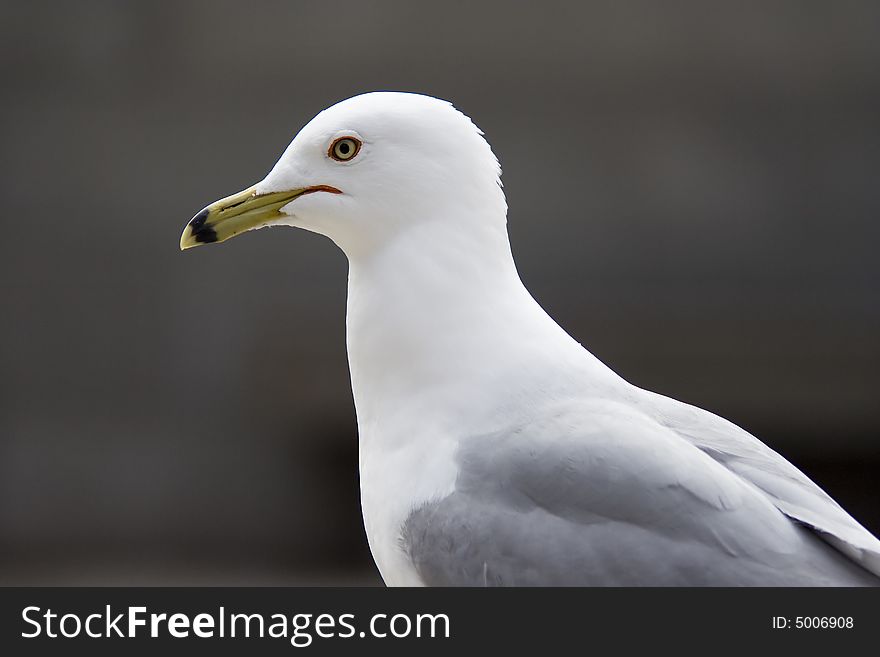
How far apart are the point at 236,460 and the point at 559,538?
9.08 feet

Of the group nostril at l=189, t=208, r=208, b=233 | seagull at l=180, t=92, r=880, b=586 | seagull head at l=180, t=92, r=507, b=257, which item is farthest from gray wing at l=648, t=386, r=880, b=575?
nostril at l=189, t=208, r=208, b=233

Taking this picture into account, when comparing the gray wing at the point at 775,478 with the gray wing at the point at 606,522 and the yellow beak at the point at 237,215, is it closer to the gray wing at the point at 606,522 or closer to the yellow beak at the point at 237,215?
the gray wing at the point at 606,522

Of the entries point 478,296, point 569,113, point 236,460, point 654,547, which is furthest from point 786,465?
point 236,460

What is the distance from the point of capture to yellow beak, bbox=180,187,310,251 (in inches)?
44.2

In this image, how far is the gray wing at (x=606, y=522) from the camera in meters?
0.92

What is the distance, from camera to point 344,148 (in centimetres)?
110

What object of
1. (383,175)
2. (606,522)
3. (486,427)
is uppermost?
(383,175)

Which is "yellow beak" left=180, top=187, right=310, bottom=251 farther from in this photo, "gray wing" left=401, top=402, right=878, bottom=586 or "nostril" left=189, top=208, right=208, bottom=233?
"gray wing" left=401, top=402, right=878, bottom=586

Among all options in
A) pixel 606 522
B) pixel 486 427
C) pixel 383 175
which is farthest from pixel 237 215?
pixel 606 522

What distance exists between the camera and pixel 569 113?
338cm

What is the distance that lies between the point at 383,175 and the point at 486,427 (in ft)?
0.84

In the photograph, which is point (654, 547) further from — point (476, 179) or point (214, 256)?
point (214, 256)

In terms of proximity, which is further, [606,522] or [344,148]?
→ [344,148]

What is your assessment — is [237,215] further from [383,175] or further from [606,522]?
[606,522]
